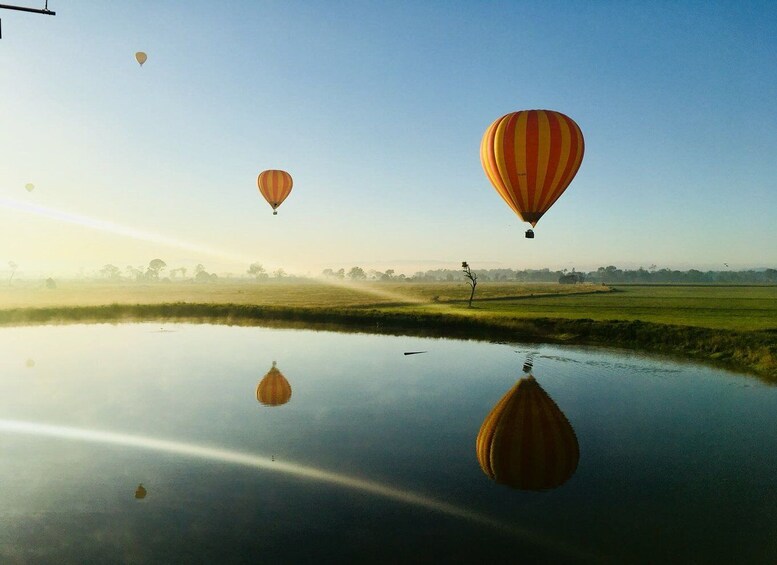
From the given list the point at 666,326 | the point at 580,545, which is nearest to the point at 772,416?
the point at 580,545

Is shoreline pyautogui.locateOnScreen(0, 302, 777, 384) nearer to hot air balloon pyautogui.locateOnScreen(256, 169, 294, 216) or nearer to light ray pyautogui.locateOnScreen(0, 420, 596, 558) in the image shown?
hot air balloon pyautogui.locateOnScreen(256, 169, 294, 216)

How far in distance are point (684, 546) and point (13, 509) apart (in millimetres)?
14242

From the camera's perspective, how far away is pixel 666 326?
3591cm

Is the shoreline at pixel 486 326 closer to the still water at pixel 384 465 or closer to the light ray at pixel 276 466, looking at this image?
the still water at pixel 384 465

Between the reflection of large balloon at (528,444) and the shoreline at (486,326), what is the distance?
43.9 feet

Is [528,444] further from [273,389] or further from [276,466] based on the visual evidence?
[273,389]

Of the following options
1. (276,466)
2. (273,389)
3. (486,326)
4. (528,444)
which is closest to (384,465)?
(276,466)

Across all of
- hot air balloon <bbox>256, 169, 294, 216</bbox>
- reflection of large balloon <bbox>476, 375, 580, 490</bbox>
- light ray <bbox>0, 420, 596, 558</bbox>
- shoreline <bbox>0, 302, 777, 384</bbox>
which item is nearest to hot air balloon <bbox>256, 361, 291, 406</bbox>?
light ray <bbox>0, 420, 596, 558</bbox>

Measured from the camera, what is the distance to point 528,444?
1625 centimetres

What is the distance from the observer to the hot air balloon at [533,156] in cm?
2767

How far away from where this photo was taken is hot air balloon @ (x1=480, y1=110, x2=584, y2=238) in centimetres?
2767

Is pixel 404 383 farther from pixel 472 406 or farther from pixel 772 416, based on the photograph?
pixel 772 416

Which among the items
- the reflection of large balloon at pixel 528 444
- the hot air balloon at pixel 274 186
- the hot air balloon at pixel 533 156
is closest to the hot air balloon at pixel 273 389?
the reflection of large balloon at pixel 528 444

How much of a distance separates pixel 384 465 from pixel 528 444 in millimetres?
5077
